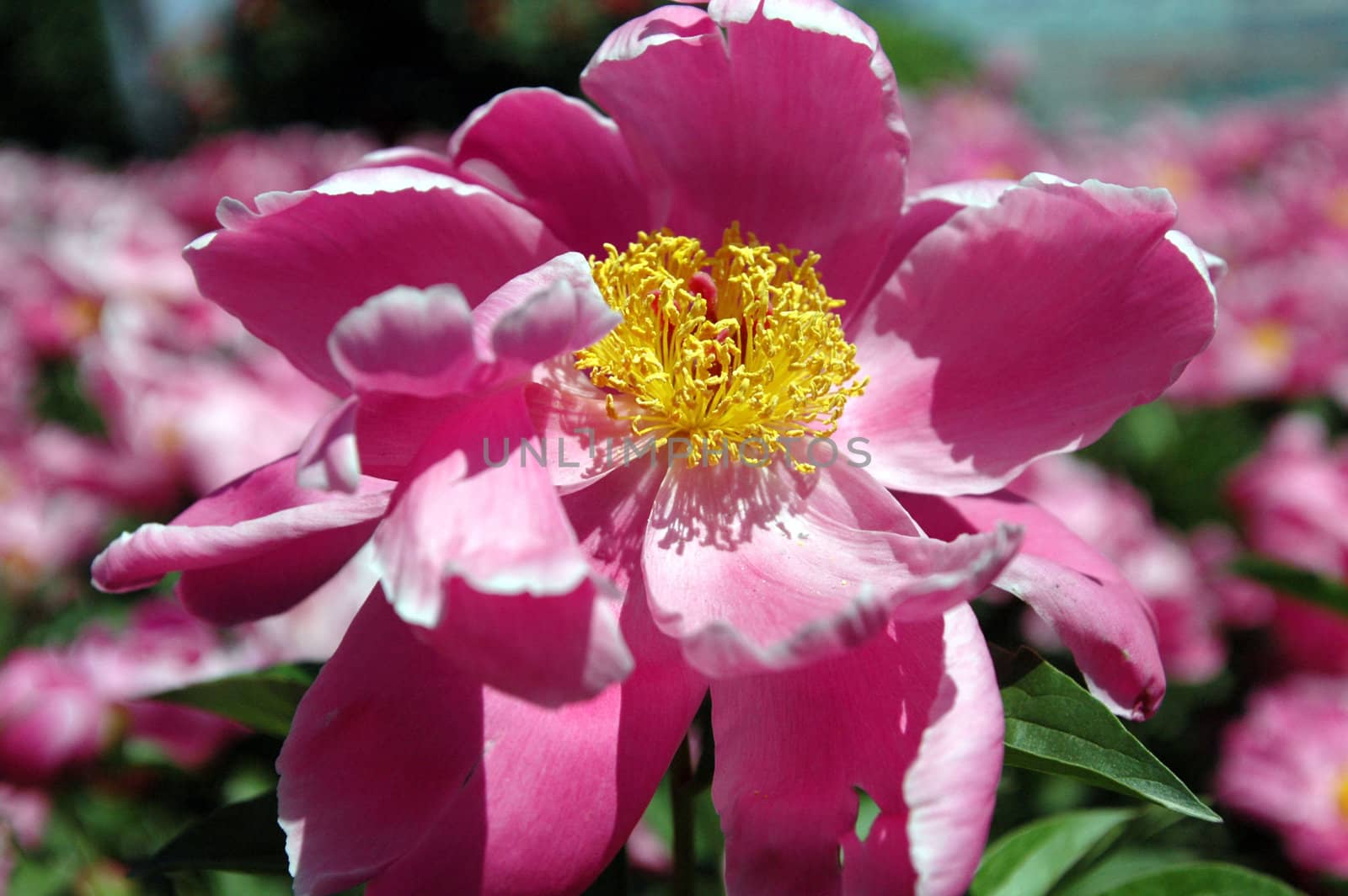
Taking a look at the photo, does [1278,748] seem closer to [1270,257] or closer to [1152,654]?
[1152,654]

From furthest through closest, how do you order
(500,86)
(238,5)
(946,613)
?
1. (238,5)
2. (500,86)
3. (946,613)

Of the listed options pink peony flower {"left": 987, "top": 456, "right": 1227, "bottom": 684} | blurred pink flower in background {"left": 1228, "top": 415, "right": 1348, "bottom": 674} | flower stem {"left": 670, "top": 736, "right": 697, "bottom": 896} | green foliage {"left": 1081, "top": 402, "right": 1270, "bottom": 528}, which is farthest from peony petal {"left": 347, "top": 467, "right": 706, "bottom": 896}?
green foliage {"left": 1081, "top": 402, "right": 1270, "bottom": 528}

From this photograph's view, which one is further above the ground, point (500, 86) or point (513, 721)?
point (513, 721)

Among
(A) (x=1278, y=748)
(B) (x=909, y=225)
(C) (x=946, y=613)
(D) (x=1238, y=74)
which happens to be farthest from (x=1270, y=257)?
(D) (x=1238, y=74)

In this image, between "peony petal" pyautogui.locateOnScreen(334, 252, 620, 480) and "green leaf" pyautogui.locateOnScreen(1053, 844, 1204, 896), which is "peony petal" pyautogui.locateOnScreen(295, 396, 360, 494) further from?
"green leaf" pyautogui.locateOnScreen(1053, 844, 1204, 896)

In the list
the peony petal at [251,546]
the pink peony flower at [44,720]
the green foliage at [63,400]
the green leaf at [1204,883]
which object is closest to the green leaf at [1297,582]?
the green leaf at [1204,883]

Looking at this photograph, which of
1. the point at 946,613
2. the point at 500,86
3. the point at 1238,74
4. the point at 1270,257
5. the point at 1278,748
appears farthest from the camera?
the point at 1238,74
